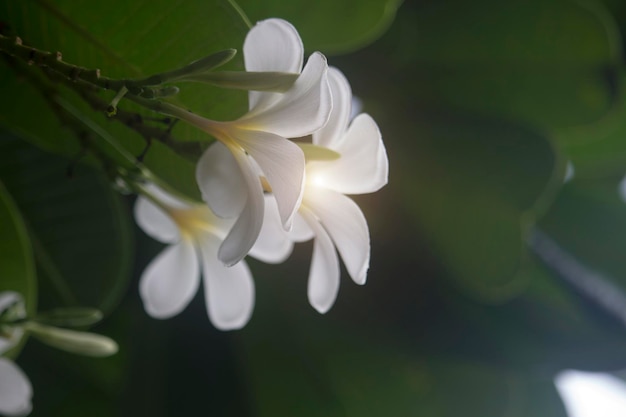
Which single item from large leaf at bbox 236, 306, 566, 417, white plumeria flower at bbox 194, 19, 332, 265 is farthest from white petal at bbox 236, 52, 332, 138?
large leaf at bbox 236, 306, 566, 417

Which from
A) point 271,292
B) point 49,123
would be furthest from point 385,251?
point 49,123

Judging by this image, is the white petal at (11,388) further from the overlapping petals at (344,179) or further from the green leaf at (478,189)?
the green leaf at (478,189)

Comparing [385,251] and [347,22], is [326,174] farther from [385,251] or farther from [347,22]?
[385,251]

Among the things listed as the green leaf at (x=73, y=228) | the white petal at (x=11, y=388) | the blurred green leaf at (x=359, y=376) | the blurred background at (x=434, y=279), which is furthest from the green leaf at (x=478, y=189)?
the white petal at (x=11, y=388)

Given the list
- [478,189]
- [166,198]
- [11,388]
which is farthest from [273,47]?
[478,189]

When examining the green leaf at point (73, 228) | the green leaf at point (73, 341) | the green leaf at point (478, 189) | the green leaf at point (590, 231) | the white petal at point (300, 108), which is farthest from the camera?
the green leaf at point (590, 231)
